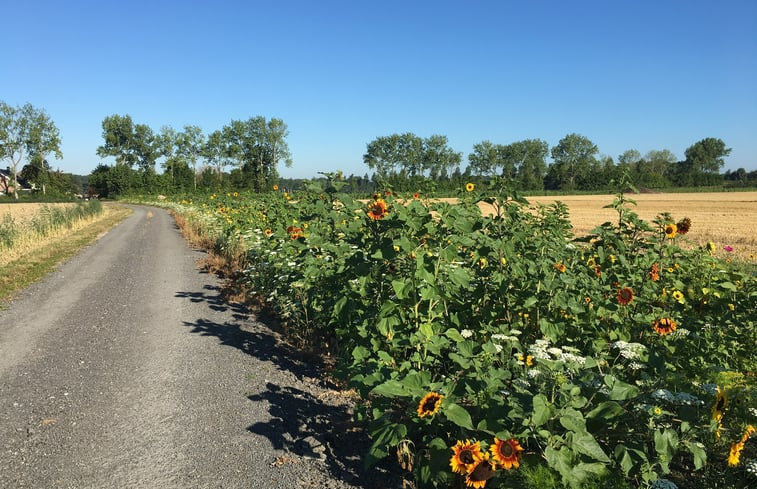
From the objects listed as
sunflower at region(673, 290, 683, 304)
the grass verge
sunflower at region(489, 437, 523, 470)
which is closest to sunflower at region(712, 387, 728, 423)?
sunflower at region(489, 437, 523, 470)

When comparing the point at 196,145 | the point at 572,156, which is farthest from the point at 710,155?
the point at 196,145

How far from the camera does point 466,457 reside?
2330 millimetres

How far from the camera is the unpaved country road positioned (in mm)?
3111

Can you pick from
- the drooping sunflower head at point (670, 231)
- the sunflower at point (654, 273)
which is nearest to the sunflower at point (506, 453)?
the sunflower at point (654, 273)

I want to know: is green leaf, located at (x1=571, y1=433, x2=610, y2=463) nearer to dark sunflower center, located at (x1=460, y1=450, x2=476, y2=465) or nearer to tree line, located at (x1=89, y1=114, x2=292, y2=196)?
dark sunflower center, located at (x1=460, y1=450, x2=476, y2=465)

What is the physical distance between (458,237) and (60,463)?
3308mm

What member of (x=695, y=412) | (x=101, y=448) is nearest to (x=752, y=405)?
(x=695, y=412)

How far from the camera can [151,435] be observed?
3.56 m

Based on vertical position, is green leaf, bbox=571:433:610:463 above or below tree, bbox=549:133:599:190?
below

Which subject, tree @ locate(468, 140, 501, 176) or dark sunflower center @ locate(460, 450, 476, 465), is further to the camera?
tree @ locate(468, 140, 501, 176)

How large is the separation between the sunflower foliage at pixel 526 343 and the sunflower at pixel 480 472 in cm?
1

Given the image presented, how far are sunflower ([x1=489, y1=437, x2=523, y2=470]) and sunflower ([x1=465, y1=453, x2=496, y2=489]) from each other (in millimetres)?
45

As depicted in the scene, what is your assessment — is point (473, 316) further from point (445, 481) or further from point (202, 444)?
point (202, 444)

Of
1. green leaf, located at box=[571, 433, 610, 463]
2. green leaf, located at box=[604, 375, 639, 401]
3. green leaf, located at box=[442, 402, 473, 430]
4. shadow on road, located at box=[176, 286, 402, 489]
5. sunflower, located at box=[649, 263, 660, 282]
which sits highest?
sunflower, located at box=[649, 263, 660, 282]
